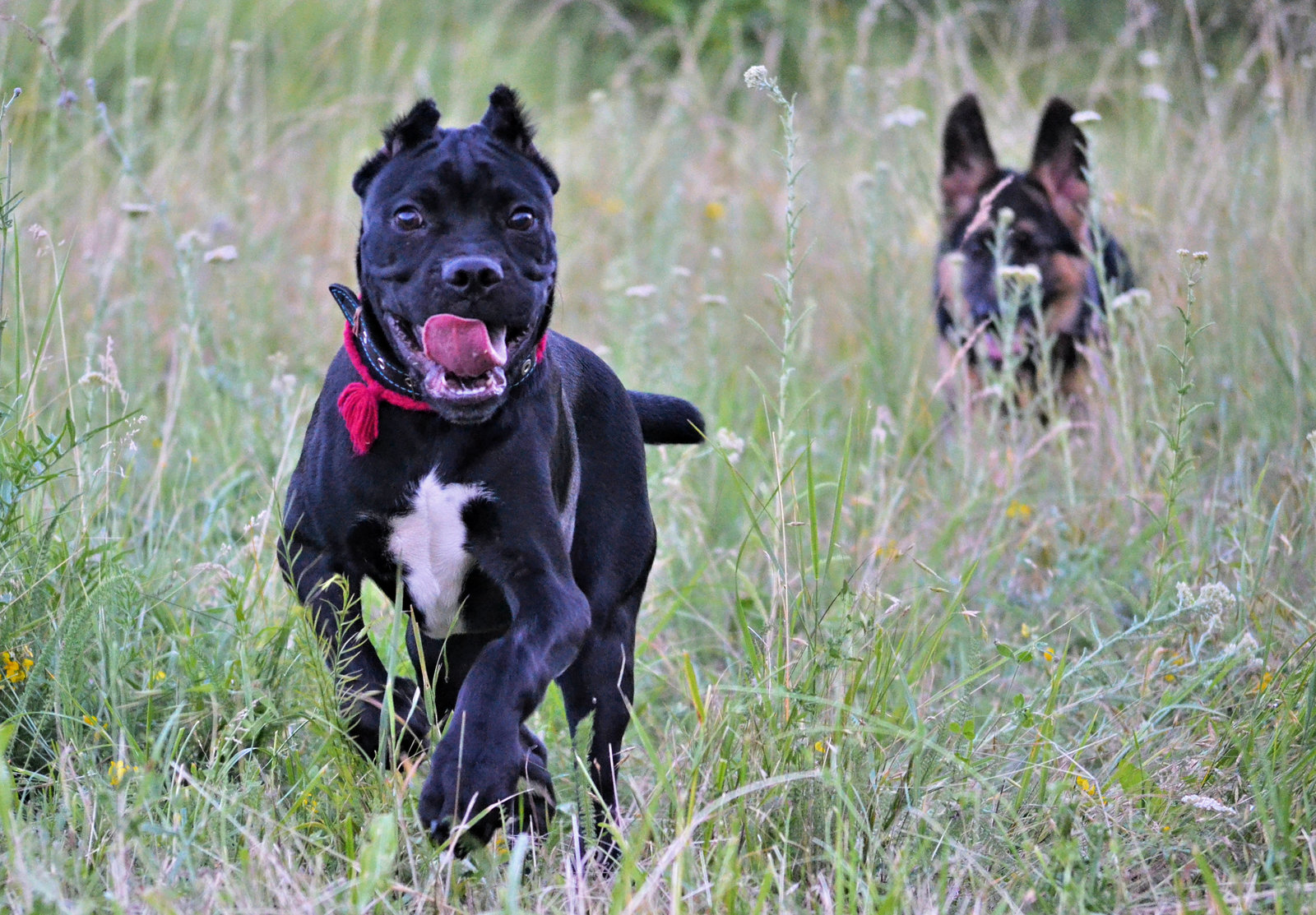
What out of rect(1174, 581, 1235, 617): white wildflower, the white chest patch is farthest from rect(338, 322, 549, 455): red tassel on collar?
rect(1174, 581, 1235, 617): white wildflower

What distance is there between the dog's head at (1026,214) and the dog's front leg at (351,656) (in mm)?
3670

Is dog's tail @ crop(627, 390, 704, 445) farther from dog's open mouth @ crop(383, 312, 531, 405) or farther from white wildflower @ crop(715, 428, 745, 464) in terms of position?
dog's open mouth @ crop(383, 312, 531, 405)

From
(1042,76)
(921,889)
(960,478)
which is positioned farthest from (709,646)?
(1042,76)

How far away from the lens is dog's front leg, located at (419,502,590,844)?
222 centimetres

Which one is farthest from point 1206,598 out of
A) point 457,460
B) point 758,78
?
point 457,460

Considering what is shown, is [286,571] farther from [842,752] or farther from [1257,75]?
[1257,75]

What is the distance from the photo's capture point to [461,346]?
2484mm

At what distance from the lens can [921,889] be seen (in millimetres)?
2338

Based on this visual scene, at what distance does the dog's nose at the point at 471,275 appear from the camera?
2459mm

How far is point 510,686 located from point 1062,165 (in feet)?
15.2

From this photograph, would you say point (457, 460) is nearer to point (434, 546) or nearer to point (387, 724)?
point (434, 546)

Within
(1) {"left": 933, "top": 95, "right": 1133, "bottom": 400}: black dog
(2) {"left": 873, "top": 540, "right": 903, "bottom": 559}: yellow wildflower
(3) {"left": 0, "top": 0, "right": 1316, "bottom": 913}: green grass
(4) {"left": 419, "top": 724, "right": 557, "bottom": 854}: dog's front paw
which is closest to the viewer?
(4) {"left": 419, "top": 724, "right": 557, "bottom": 854}: dog's front paw

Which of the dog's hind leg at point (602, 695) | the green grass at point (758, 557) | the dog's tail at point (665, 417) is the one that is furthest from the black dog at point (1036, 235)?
the dog's hind leg at point (602, 695)

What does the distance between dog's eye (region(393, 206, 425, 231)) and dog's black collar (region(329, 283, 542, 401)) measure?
0.61ft
